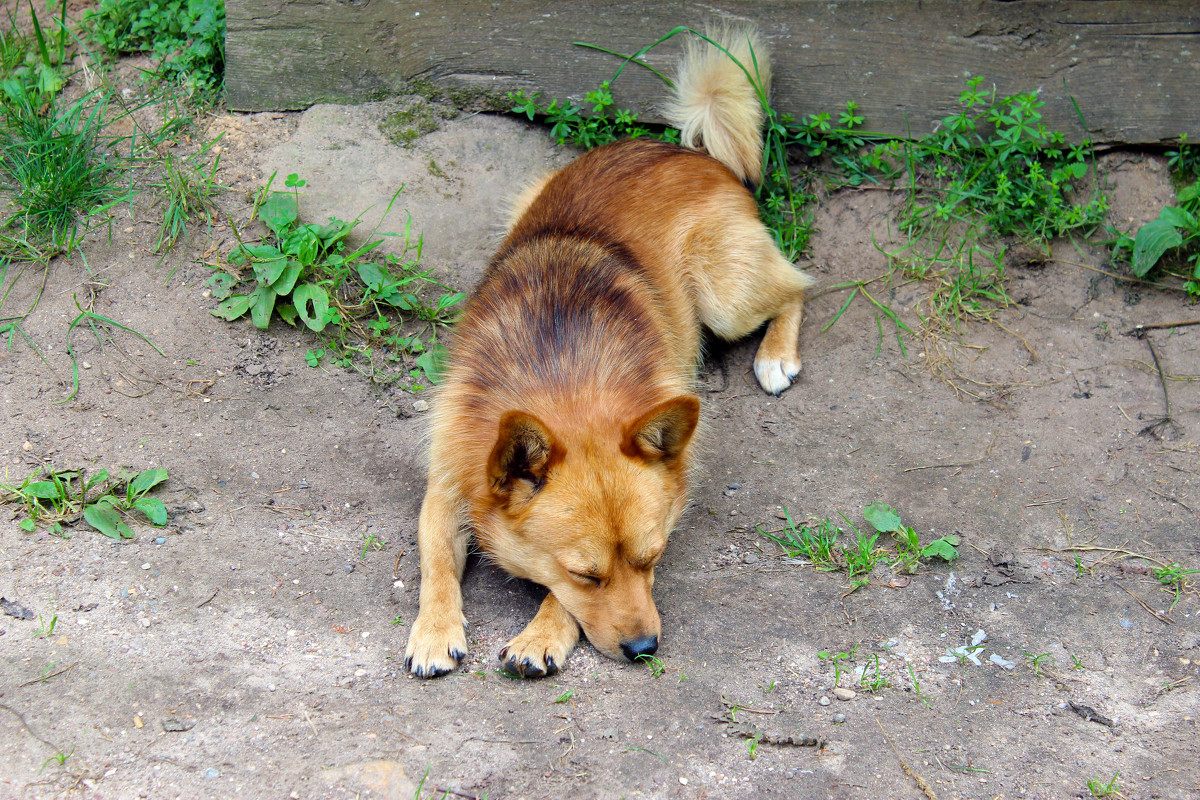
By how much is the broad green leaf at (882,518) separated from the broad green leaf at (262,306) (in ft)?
9.27

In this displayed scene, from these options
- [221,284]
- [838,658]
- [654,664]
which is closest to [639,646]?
[654,664]

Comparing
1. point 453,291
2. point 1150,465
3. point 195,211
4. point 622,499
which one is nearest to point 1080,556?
point 1150,465

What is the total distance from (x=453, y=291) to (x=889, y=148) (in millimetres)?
2512

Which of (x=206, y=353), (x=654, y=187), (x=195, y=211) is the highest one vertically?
(x=654, y=187)

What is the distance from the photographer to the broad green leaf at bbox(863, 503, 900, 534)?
3.32 meters

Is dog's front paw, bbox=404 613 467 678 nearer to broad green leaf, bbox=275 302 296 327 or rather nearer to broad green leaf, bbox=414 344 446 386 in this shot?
broad green leaf, bbox=414 344 446 386

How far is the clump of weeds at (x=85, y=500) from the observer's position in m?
3.02

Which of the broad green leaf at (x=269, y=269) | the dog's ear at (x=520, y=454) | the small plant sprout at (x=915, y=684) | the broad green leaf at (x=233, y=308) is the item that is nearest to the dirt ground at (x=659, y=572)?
the small plant sprout at (x=915, y=684)

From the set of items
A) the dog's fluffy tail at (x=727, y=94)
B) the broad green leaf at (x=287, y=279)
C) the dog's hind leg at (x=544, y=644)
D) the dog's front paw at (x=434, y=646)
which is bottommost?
the dog's front paw at (x=434, y=646)

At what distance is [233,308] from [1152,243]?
453 centimetres

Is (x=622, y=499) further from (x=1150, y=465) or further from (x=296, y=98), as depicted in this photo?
(x=296, y=98)

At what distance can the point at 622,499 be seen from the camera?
271cm

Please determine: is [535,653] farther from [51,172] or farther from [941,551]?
[51,172]

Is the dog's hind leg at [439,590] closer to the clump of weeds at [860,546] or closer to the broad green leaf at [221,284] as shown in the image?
the clump of weeds at [860,546]
